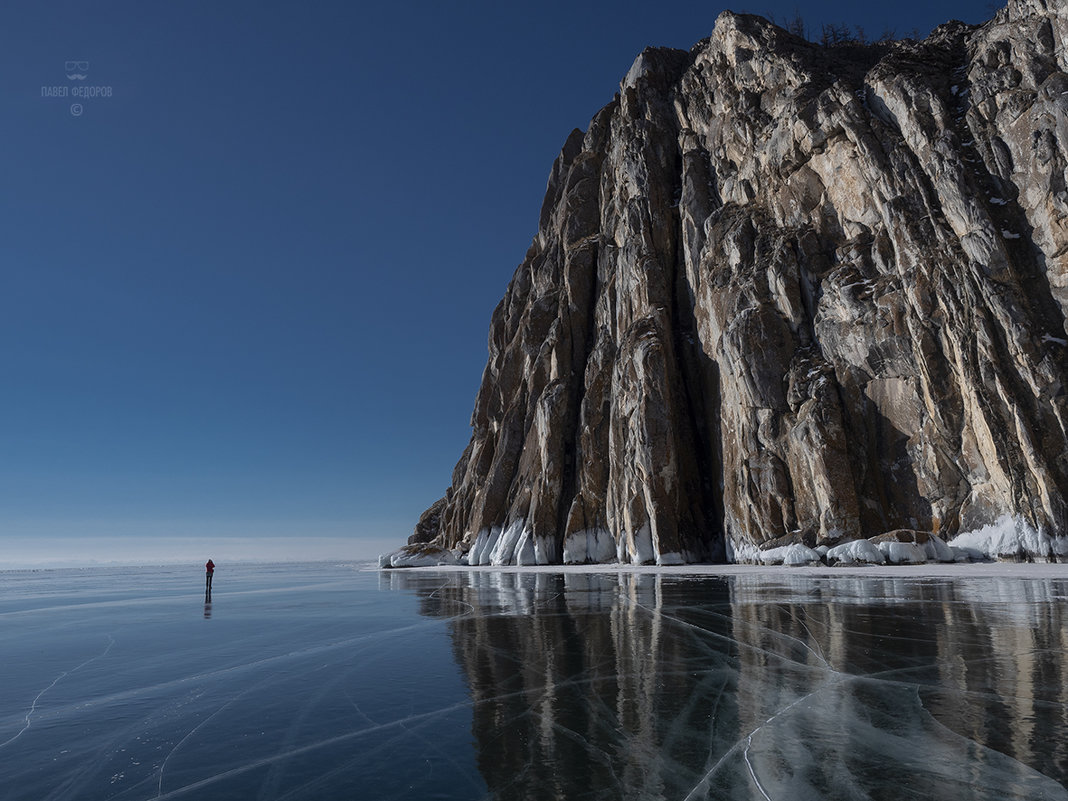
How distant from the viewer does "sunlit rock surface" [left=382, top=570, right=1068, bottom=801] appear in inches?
249

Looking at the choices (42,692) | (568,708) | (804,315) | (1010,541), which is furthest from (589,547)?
(568,708)

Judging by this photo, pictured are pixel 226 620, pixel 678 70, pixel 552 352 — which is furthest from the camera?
pixel 678 70

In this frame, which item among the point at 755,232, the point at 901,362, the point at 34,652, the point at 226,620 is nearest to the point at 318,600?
the point at 226,620

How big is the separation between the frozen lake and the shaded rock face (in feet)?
81.7

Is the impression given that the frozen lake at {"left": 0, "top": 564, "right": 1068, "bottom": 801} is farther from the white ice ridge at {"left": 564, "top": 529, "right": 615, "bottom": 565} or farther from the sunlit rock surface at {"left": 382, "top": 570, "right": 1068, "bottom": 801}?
the white ice ridge at {"left": 564, "top": 529, "right": 615, "bottom": 565}

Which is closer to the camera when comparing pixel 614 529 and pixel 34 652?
Answer: pixel 34 652

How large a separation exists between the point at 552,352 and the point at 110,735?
69.2 meters

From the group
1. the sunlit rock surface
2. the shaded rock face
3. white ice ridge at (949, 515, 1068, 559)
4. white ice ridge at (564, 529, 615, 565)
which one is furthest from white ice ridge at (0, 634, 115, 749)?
white ice ridge at (564, 529, 615, 565)

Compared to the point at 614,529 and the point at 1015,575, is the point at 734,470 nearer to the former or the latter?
the point at 614,529

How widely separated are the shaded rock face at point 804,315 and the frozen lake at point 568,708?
81.7 ft

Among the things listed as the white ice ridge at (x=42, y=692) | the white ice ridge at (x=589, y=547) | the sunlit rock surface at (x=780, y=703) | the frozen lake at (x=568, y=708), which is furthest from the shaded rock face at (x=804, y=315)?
the white ice ridge at (x=42, y=692)

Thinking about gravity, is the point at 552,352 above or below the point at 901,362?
above

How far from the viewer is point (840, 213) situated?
51344 mm

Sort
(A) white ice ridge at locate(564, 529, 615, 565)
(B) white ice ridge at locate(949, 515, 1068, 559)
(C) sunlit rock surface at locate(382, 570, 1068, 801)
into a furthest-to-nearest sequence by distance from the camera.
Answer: (A) white ice ridge at locate(564, 529, 615, 565), (B) white ice ridge at locate(949, 515, 1068, 559), (C) sunlit rock surface at locate(382, 570, 1068, 801)
